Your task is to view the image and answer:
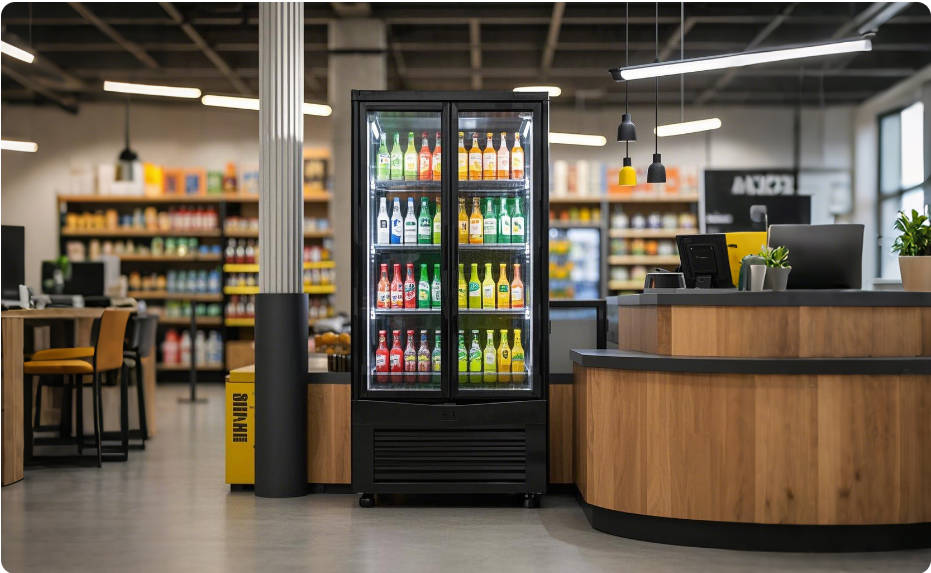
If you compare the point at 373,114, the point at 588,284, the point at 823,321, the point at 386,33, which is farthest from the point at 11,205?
the point at 823,321

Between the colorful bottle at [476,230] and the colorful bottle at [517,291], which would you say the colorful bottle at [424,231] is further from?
the colorful bottle at [517,291]

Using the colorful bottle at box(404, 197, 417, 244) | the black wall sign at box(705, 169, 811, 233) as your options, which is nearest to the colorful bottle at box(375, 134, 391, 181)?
the colorful bottle at box(404, 197, 417, 244)

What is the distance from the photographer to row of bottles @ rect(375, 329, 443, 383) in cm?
545

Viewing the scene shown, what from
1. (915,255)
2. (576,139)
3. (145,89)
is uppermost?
(145,89)

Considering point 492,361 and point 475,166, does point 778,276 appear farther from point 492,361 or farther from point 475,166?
point 475,166

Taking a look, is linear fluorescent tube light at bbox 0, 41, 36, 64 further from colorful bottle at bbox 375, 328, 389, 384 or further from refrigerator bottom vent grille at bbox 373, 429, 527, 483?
refrigerator bottom vent grille at bbox 373, 429, 527, 483

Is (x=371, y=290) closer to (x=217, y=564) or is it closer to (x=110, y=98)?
(x=217, y=564)

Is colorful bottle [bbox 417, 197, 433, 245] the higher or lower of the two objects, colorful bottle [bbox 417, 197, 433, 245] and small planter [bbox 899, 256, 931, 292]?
the higher

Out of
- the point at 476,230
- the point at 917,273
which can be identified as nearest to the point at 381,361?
the point at 476,230

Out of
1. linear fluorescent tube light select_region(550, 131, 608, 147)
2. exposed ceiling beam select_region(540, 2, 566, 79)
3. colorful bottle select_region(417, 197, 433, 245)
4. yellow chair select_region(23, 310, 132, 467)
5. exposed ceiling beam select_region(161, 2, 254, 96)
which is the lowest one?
yellow chair select_region(23, 310, 132, 467)

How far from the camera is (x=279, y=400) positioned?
5.43m

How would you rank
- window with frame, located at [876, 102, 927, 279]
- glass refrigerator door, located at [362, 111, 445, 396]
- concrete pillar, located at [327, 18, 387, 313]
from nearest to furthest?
1. glass refrigerator door, located at [362, 111, 445, 396]
2. concrete pillar, located at [327, 18, 387, 313]
3. window with frame, located at [876, 102, 927, 279]

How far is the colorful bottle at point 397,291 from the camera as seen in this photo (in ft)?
17.7

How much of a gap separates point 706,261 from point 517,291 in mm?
1195
